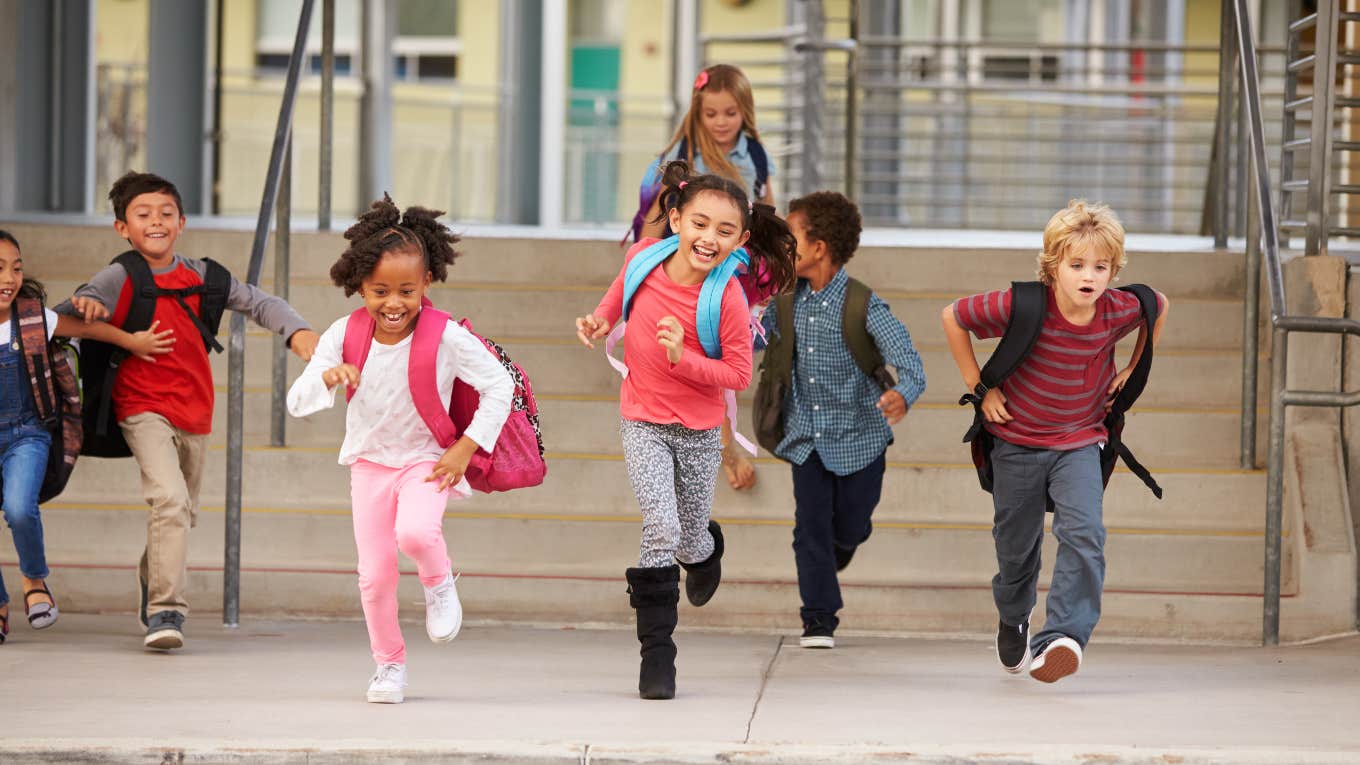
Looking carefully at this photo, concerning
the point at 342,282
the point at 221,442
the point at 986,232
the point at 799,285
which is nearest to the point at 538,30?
the point at 986,232

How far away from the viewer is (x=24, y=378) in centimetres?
665

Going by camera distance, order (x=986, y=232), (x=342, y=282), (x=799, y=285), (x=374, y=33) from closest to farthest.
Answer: (x=342, y=282) < (x=799, y=285) < (x=986, y=232) < (x=374, y=33)

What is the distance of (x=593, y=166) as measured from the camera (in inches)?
810

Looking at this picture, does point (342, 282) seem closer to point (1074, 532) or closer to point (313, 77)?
point (1074, 532)

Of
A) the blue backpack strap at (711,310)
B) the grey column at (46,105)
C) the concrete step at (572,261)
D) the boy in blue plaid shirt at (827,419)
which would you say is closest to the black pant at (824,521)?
the boy in blue plaid shirt at (827,419)

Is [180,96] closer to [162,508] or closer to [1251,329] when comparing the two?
[162,508]

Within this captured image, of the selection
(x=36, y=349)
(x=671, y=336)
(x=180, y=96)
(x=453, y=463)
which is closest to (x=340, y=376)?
(x=453, y=463)

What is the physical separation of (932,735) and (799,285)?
2309mm

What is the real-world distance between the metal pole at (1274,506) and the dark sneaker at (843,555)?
151 cm

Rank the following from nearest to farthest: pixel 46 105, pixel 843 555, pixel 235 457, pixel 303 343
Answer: pixel 303 343 < pixel 235 457 < pixel 843 555 < pixel 46 105

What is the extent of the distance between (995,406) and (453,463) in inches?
66.5

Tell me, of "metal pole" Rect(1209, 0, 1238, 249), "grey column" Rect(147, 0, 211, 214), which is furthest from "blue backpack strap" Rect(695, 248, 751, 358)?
"grey column" Rect(147, 0, 211, 214)

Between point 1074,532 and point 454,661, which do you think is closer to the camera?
point 1074,532

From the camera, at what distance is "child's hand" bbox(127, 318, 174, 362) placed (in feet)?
21.7
